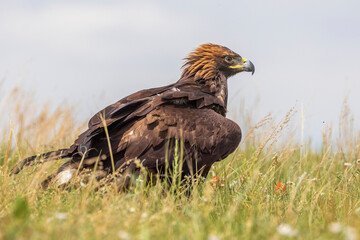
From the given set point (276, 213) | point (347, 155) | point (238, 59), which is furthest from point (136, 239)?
point (347, 155)

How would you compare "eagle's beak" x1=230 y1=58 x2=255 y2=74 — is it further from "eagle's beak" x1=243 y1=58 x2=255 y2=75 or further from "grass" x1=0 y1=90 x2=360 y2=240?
"grass" x1=0 y1=90 x2=360 y2=240

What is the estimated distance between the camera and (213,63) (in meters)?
6.24

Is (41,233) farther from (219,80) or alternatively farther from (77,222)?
(219,80)

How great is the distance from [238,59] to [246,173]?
1570mm

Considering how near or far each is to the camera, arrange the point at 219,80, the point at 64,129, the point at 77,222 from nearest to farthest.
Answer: the point at 77,222
the point at 219,80
the point at 64,129

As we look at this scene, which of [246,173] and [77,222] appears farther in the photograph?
[246,173]

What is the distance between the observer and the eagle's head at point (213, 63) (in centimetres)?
612

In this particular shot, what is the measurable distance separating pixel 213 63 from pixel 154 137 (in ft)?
5.36

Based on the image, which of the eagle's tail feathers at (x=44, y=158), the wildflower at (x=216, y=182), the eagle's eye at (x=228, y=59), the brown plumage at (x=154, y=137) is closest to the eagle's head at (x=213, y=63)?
the eagle's eye at (x=228, y=59)

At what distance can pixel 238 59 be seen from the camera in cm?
650

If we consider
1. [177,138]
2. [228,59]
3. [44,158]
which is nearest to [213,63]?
[228,59]

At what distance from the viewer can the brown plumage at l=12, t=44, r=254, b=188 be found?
498 cm

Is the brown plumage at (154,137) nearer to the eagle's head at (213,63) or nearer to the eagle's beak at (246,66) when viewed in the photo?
the eagle's head at (213,63)

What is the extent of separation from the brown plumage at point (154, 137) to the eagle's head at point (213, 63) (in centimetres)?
75
